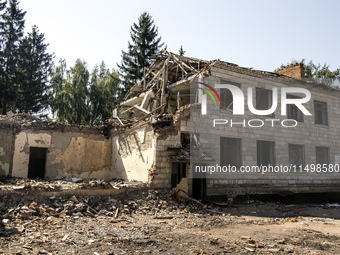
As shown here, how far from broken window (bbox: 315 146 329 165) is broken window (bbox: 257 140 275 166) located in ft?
12.4

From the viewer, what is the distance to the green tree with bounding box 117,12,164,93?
1190 inches

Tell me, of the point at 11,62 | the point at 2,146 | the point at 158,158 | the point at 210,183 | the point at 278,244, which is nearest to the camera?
the point at 278,244

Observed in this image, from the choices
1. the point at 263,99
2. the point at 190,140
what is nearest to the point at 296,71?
the point at 263,99

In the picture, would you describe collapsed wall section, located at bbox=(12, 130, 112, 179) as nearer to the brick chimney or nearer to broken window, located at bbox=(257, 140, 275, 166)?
broken window, located at bbox=(257, 140, 275, 166)

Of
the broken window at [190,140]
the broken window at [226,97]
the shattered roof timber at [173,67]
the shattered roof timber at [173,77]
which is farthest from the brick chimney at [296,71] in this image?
the broken window at [190,140]

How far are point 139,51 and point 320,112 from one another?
1789 cm

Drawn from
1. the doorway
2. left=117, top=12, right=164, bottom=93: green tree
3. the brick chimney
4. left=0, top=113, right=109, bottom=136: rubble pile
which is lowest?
the doorway

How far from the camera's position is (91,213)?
10594 millimetres

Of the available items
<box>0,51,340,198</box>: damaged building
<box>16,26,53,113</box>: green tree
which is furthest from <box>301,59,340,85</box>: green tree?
<box>16,26,53,113</box>: green tree

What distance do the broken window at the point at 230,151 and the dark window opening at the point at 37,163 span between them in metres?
9.38

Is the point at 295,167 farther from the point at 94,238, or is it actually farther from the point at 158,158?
the point at 94,238

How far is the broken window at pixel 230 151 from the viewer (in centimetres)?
1514

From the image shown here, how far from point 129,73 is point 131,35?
4125 mm

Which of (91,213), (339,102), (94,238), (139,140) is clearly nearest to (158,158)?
(139,140)
